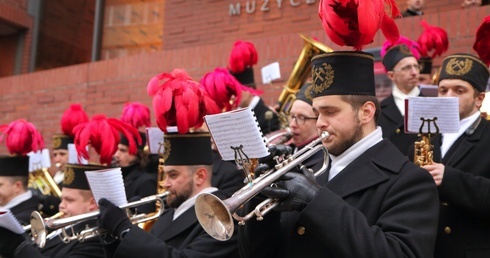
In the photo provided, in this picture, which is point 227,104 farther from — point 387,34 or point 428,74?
point 387,34

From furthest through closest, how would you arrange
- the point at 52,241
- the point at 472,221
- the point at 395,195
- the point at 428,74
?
the point at 428,74 → the point at 52,241 → the point at 472,221 → the point at 395,195

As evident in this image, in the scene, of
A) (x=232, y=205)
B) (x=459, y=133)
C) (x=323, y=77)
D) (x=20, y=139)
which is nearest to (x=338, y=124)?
(x=323, y=77)

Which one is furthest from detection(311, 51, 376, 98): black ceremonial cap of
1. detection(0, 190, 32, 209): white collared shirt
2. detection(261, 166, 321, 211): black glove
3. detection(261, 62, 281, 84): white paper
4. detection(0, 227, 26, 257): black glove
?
detection(261, 62, 281, 84): white paper

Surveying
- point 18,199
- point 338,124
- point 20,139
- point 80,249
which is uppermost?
point 338,124

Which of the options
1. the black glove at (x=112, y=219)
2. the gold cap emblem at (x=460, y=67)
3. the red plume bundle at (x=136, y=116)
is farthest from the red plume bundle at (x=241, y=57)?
the black glove at (x=112, y=219)

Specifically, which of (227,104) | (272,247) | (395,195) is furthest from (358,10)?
(227,104)

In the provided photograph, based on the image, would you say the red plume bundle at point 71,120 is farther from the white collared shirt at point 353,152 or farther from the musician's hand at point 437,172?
the white collared shirt at point 353,152

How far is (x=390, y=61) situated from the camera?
6219mm

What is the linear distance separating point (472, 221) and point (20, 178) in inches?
167

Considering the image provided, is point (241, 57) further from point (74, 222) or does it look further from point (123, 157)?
point (74, 222)

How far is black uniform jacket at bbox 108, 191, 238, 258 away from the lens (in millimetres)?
4238

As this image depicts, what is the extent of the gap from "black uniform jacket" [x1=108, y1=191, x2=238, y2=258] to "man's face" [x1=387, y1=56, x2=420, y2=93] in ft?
8.39

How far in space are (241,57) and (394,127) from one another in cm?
232

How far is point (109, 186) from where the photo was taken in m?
4.67
